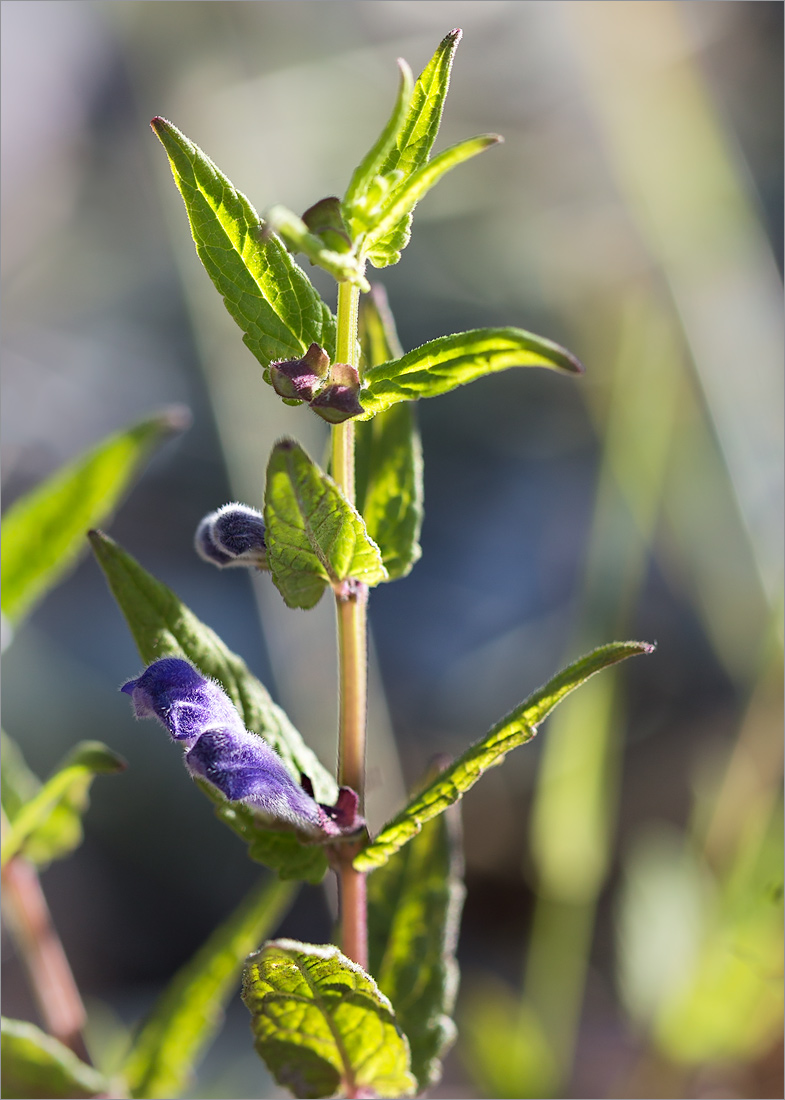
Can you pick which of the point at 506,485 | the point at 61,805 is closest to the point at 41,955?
the point at 61,805

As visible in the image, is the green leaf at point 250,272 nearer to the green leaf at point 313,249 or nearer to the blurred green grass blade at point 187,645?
the green leaf at point 313,249

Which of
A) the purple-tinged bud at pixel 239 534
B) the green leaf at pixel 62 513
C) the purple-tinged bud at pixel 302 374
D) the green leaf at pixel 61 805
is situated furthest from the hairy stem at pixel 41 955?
the purple-tinged bud at pixel 302 374

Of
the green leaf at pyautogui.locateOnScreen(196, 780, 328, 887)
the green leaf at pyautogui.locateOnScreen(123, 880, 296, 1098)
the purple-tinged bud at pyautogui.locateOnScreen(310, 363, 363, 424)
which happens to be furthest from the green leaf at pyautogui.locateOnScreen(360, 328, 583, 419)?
the green leaf at pyautogui.locateOnScreen(123, 880, 296, 1098)

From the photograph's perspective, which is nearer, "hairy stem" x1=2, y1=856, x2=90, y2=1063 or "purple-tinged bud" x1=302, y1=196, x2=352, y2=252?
"purple-tinged bud" x1=302, y1=196, x2=352, y2=252

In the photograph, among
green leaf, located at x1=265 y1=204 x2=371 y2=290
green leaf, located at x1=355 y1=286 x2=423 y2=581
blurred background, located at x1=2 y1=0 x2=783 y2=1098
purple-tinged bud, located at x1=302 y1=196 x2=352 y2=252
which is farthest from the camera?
blurred background, located at x1=2 y1=0 x2=783 y2=1098

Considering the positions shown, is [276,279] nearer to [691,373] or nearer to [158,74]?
[691,373]

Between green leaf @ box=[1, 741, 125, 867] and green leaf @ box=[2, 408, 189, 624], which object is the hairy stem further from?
green leaf @ box=[2, 408, 189, 624]

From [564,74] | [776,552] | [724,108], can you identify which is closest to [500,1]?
[564,74]
